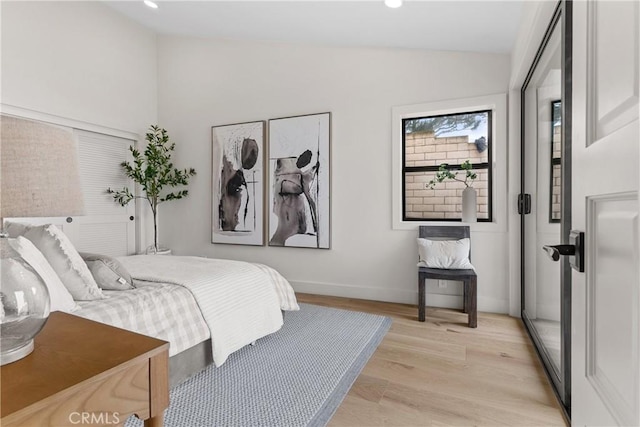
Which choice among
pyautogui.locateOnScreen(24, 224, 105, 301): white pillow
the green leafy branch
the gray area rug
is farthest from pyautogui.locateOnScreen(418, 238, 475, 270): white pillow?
pyautogui.locateOnScreen(24, 224, 105, 301): white pillow

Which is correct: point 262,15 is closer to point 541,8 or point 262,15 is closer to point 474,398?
point 541,8

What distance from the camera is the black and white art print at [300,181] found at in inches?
144

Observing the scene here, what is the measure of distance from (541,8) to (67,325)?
248cm

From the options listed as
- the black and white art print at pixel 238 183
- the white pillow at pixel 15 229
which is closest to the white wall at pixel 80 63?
the black and white art print at pixel 238 183

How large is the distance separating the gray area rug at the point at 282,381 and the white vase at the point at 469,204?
4.35ft

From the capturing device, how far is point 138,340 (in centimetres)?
78

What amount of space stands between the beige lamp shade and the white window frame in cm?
290

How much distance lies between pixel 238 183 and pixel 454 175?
253cm

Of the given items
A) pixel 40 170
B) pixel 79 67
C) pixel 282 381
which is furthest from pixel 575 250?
pixel 79 67

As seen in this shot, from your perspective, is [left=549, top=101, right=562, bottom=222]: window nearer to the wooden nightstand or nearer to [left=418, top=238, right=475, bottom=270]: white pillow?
[left=418, top=238, right=475, bottom=270]: white pillow

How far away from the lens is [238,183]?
413cm

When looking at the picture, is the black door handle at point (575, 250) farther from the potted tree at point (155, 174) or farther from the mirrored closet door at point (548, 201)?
the potted tree at point (155, 174)

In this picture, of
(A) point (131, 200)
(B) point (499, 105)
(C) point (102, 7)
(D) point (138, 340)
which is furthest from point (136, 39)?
(D) point (138, 340)

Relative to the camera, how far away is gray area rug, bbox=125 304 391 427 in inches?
60.6
